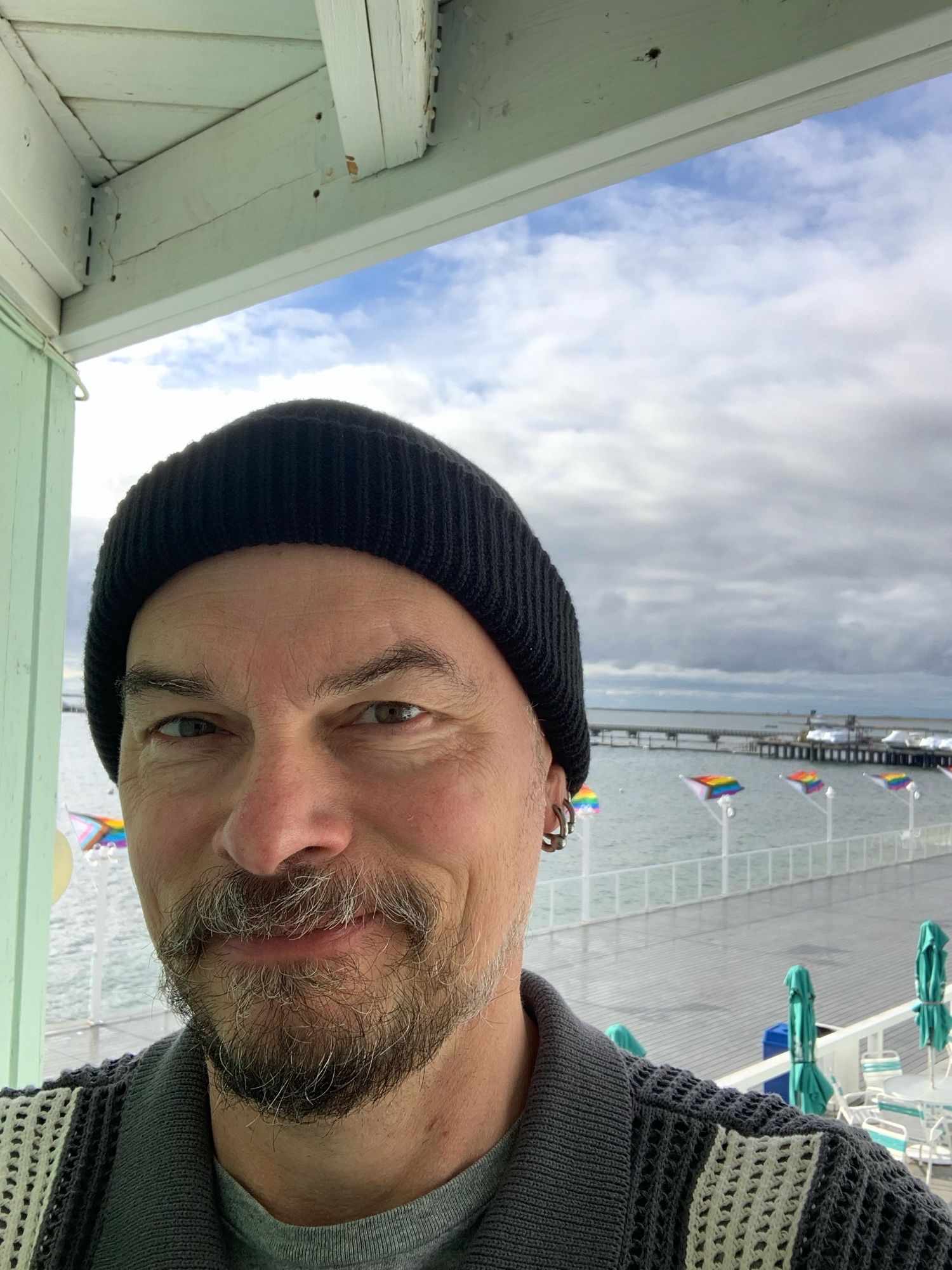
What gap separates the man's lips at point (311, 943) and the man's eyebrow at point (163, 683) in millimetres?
178

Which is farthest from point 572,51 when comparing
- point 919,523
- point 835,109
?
point 919,523

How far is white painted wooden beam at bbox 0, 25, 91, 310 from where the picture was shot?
127 centimetres

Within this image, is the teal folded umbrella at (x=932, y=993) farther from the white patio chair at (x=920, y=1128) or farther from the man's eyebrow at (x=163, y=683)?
the man's eyebrow at (x=163, y=683)

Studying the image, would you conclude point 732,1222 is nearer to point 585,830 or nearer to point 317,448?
point 317,448

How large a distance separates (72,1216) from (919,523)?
13.4 ft

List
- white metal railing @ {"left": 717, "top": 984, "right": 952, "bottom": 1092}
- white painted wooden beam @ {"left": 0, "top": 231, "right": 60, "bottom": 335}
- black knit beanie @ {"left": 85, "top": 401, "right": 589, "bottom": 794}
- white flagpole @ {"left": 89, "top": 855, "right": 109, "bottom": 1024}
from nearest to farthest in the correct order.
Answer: black knit beanie @ {"left": 85, "top": 401, "right": 589, "bottom": 794}
white painted wooden beam @ {"left": 0, "top": 231, "right": 60, "bottom": 335}
white flagpole @ {"left": 89, "top": 855, "right": 109, "bottom": 1024}
white metal railing @ {"left": 717, "top": 984, "right": 952, "bottom": 1092}

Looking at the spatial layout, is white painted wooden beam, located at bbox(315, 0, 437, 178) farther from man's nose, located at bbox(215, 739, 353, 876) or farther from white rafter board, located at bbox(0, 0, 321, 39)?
man's nose, located at bbox(215, 739, 353, 876)

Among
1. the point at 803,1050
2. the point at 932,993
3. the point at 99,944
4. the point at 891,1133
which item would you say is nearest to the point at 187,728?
the point at 99,944

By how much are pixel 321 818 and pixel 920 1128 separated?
421 centimetres

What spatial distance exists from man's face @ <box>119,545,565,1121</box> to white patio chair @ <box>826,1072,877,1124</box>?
149 inches

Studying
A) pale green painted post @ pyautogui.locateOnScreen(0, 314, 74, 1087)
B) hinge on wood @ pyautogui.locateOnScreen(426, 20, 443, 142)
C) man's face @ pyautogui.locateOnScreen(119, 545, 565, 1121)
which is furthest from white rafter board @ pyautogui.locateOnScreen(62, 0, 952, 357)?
man's face @ pyautogui.locateOnScreen(119, 545, 565, 1121)

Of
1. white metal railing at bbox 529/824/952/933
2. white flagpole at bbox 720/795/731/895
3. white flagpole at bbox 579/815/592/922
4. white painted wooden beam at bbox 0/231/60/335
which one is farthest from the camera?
white flagpole at bbox 720/795/731/895

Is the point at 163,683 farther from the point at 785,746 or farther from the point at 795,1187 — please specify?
the point at 785,746

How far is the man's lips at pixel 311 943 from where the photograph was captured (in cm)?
58
